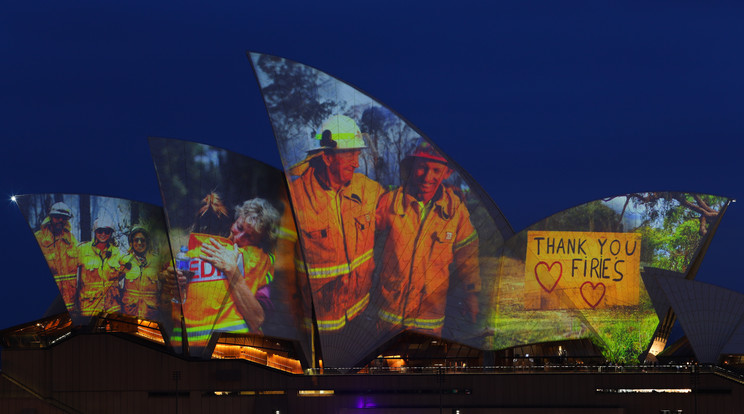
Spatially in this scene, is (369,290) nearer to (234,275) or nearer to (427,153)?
(234,275)

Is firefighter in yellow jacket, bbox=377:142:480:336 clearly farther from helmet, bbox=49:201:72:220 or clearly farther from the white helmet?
helmet, bbox=49:201:72:220

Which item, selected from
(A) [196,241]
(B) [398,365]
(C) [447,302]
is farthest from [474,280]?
(A) [196,241]

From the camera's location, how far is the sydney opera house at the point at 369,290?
186 ft

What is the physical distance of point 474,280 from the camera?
198ft

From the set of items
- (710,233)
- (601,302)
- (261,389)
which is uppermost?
(710,233)

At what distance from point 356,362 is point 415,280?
603 centimetres

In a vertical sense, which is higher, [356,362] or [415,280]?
[415,280]

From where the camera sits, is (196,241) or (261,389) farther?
(196,241)

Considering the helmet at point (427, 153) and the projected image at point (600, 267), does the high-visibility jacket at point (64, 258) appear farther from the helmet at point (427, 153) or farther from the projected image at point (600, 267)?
the projected image at point (600, 267)

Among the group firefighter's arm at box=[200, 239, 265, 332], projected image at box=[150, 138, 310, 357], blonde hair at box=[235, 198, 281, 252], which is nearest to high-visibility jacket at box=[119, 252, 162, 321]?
projected image at box=[150, 138, 310, 357]

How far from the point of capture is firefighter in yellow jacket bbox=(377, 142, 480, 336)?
6019 centimetres

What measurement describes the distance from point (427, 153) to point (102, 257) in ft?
73.7

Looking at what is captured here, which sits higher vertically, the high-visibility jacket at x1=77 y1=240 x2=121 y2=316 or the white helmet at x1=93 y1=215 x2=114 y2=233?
the white helmet at x1=93 y1=215 x2=114 y2=233

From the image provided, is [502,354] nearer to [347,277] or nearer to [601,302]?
[601,302]
